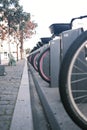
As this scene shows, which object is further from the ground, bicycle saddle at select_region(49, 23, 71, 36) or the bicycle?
bicycle saddle at select_region(49, 23, 71, 36)

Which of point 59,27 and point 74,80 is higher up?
point 59,27

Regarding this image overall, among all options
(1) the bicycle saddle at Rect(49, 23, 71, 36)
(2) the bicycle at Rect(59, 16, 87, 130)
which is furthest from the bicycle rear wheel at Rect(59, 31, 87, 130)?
(1) the bicycle saddle at Rect(49, 23, 71, 36)

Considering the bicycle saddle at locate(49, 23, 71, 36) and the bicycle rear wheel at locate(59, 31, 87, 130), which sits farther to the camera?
the bicycle saddle at locate(49, 23, 71, 36)

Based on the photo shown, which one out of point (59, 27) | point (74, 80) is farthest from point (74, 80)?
point (59, 27)

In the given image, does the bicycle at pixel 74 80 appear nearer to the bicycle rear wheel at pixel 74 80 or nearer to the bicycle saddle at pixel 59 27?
the bicycle rear wheel at pixel 74 80

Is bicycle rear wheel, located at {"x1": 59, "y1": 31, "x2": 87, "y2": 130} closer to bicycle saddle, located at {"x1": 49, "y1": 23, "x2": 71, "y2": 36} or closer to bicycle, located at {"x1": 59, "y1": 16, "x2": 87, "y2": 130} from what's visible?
bicycle, located at {"x1": 59, "y1": 16, "x2": 87, "y2": 130}

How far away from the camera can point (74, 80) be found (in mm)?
3141

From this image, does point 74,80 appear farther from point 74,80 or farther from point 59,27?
point 59,27

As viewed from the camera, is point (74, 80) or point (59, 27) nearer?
point (74, 80)

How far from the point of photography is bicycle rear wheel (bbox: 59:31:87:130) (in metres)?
2.94

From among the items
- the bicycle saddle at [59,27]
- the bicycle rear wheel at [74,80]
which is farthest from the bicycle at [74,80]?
the bicycle saddle at [59,27]

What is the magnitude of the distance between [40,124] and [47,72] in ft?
14.1

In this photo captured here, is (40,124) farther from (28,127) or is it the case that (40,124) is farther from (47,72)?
(47,72)

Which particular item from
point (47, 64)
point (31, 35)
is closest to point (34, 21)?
point (31, 35)
